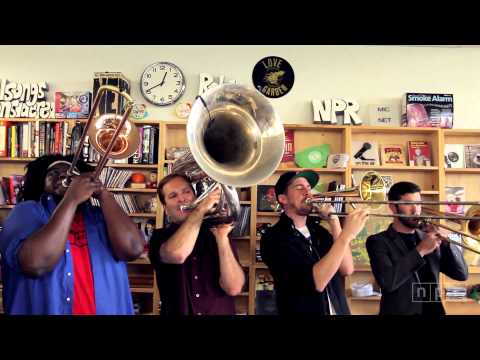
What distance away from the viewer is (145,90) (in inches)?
121

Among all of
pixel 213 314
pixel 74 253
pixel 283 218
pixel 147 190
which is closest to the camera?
pixel 74 253

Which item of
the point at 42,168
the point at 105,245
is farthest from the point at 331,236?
the point at 42,168

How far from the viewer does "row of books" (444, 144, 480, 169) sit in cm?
312

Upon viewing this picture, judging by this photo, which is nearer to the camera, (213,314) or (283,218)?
(213,314)

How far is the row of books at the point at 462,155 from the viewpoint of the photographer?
312 centimetres

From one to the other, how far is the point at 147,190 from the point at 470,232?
1.88 m

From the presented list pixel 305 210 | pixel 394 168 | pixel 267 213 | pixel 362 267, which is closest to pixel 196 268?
pixel 305 210

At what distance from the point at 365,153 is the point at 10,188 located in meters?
2.31

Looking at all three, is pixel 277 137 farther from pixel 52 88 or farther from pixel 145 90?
pixel 52 88

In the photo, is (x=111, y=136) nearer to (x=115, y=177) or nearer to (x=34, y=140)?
(x=115, y=177)

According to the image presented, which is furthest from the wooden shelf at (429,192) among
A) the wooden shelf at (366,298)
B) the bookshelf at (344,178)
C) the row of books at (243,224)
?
the row of books at (243,224)

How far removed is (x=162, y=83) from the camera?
3076 mm

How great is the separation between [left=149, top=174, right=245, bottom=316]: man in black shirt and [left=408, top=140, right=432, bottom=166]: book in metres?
1.67
